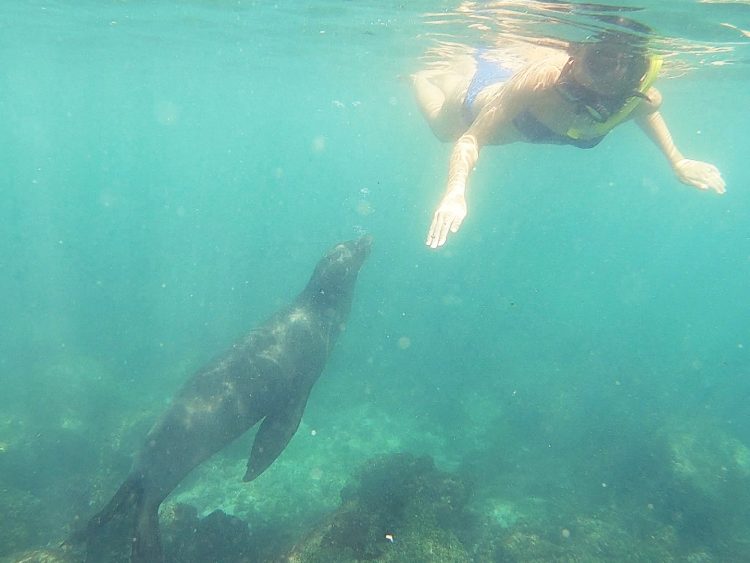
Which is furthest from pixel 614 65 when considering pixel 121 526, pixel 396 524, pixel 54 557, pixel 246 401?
pixel 54 557

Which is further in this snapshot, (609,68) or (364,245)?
(364,245)

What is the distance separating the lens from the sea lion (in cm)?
561

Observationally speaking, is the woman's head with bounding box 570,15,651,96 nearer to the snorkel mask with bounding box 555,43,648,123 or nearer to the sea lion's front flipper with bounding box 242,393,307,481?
the snorkel mask with bounding box 555,43,648,123

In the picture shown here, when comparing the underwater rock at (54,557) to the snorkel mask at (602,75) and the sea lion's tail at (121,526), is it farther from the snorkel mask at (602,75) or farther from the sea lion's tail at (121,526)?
the snorkel mask at (602,75)

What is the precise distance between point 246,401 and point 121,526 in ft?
7.24

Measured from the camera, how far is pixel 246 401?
7.17 m

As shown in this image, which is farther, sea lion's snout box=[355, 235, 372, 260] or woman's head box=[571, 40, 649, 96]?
sea lion's snout box=[355, 235, 372, 260]

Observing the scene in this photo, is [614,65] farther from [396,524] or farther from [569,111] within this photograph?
[396,524]

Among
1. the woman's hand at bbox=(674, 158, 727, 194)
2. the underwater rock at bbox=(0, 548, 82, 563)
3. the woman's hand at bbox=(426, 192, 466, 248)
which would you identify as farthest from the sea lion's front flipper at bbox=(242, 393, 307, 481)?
the woman's hand at bbox=(674, 158, 727, 194)

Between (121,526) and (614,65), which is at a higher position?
(614,65)

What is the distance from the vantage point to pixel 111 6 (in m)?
16.3

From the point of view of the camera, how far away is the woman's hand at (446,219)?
128 inches

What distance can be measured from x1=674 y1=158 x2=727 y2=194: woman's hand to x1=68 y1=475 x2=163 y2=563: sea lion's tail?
24.3 feet

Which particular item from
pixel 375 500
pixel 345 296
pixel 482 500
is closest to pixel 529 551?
pixel 482 500
